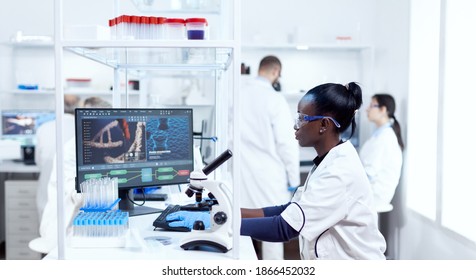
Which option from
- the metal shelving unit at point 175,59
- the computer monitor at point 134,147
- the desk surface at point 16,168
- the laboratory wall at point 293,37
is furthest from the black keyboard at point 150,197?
the laboratory wall at point 293,37

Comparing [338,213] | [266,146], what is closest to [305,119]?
[338,213]

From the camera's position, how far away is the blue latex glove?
5.79 feet

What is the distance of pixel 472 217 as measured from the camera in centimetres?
271

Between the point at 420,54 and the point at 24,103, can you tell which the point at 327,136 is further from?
the point at 24,103

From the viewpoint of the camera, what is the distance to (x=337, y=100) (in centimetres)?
170

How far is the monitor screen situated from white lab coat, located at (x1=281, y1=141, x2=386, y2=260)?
3.17m

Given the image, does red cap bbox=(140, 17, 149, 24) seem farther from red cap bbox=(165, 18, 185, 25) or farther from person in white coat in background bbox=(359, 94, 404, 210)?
person in white coat in background bbox=(359, 94, 404, 210)

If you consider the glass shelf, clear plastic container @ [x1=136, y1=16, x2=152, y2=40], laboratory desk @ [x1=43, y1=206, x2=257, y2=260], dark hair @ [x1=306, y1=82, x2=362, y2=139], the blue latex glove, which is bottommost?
laboratory desk @ [x1=43, y1=206, x2=257, y2=260]

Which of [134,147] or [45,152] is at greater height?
[134,147]

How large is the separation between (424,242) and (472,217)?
55 centimetres

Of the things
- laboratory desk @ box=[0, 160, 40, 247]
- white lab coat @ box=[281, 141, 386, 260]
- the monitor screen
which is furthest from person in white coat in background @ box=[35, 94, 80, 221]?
white lab coat @ box=[281, 141, 386, 260]

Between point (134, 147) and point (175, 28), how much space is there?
581 mm

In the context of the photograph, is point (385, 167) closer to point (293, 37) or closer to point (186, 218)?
point (293, 37)

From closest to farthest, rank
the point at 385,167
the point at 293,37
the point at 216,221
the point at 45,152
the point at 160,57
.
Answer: the point at 216,221 → the point at 160,57 → the point at 45,152 → the point at 385,167 → the point at 293,37
